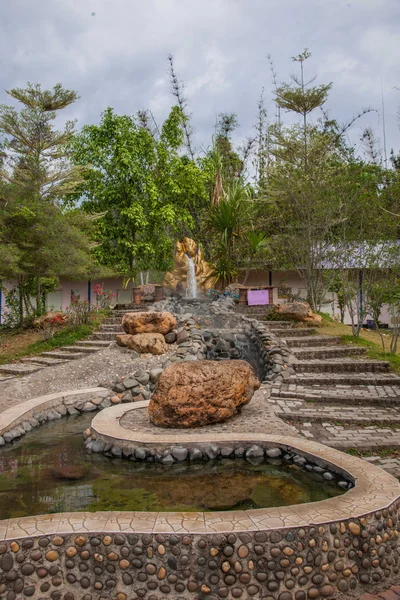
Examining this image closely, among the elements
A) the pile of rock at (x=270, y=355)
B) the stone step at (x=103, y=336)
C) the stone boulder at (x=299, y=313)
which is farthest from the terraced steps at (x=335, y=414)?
the stone step at (x=103, y=336)

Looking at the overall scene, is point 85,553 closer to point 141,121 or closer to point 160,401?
point 160,401

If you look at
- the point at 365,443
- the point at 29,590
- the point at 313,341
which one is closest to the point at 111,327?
the point at 313,341

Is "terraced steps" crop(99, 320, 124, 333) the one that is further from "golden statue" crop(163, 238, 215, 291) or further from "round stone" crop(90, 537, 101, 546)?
"round stone" crop(90, 537, 101, 546)

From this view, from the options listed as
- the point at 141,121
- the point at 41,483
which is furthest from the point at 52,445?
the point at 141,121

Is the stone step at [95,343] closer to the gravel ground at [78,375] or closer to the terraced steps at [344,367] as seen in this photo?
the gravel ground at [78,375]

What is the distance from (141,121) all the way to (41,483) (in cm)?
2385

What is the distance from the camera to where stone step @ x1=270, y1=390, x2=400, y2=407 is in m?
7.61

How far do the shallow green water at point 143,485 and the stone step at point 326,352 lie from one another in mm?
6275

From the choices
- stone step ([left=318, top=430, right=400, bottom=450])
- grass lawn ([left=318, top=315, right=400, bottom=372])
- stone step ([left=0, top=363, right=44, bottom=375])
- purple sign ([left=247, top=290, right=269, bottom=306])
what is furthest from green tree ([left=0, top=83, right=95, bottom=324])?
stone step ([left=318, top=430, right=400, bottom=450])

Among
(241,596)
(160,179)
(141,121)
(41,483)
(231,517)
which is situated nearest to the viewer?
(241,596)

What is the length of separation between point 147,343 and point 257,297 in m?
6.14

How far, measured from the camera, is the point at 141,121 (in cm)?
2541

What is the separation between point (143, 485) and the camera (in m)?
4.68

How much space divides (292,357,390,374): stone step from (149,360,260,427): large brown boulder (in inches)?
159
